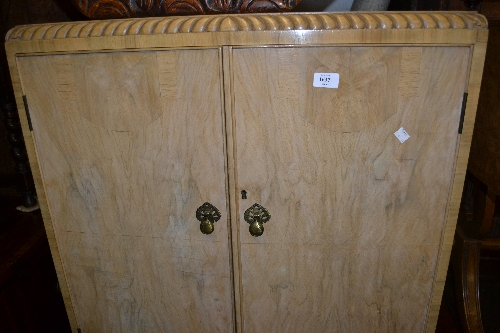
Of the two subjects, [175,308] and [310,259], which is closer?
[310,259]

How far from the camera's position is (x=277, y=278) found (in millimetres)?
1095

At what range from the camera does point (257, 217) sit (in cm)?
101

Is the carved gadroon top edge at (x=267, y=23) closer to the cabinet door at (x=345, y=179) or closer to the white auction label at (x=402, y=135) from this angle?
the cabinet door at (x=345, y=179)

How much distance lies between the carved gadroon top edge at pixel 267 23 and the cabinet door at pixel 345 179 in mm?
59

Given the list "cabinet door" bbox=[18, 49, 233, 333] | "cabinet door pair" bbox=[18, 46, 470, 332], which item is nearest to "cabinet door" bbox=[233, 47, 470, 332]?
"cabinet door pair" bbox=[18, 46, 470, 332]

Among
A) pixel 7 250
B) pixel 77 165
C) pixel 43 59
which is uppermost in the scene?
pixel 43 59

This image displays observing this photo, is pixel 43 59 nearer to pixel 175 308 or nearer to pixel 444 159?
pixel 175 308

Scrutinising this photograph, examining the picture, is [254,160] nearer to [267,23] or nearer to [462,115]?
[267,23]

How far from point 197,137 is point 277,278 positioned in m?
0.53

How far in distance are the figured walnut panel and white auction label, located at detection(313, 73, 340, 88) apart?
225mm

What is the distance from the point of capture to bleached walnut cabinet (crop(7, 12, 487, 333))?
864 mm

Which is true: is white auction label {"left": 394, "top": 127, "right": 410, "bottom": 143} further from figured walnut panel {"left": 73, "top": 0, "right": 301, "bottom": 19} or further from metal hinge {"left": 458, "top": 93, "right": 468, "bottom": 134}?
figured walnut panel {"left": 73, "top": 0, "right": 301, "bottom": 19}

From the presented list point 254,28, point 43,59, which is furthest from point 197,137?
point 43,59

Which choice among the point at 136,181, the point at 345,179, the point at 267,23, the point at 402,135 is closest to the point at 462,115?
the point at 402,135
